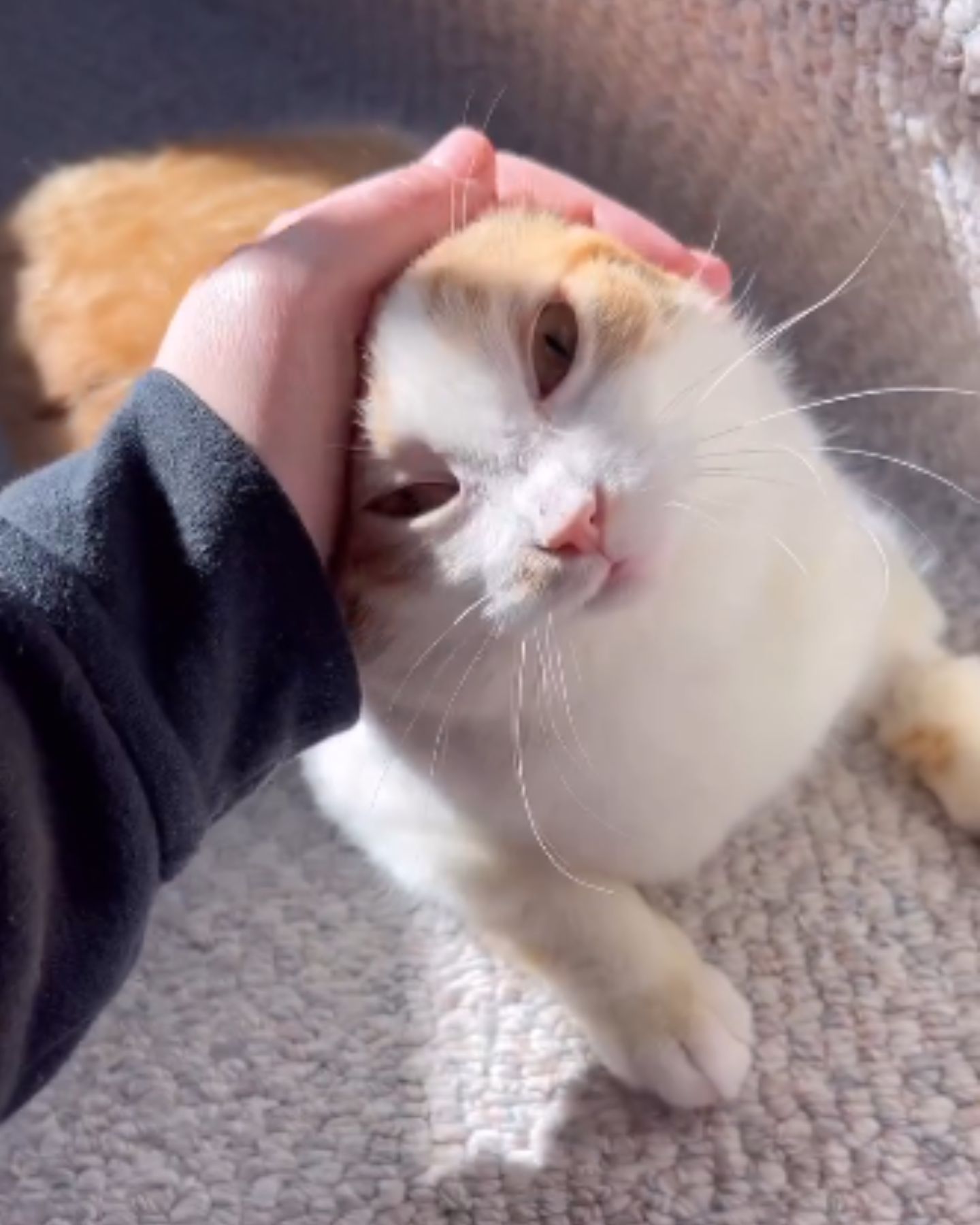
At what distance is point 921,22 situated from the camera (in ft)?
3.12

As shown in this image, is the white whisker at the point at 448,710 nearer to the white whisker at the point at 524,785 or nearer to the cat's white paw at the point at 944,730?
the white whisker at the point at 524,785

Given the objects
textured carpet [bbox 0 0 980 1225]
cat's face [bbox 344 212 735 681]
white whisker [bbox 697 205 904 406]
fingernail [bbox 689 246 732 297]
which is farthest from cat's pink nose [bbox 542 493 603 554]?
textured carpet [bbox 0 0 980 1225]

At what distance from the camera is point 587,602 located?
767mm

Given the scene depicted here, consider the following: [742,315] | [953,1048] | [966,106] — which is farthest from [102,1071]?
[966,106]

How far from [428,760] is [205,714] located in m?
0.19

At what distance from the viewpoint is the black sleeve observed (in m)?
0.69

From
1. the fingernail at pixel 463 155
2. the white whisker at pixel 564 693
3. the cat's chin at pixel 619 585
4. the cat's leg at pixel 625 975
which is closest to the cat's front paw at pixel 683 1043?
the cat's leg at pixel 625 975

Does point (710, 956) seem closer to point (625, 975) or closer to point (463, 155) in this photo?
point (625, 975)

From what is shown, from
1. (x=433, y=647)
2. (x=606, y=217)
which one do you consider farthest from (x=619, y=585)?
(x=606, y=217)

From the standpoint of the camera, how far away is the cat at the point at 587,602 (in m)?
0.77

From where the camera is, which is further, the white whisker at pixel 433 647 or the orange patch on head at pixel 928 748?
the orange patch on head at pixel 928 748

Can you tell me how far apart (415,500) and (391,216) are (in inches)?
7.2

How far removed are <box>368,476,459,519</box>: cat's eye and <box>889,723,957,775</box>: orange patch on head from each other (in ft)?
1.39

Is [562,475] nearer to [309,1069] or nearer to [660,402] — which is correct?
[660,402]
